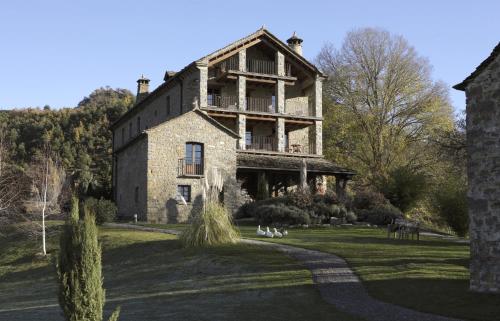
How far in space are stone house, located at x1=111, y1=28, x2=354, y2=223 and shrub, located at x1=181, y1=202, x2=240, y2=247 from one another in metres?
13.4

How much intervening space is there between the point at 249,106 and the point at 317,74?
5376mm

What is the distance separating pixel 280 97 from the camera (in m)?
39.0

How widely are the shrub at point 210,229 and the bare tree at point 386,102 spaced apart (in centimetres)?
2718

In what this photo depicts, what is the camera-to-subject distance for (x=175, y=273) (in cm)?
Answer: 1595

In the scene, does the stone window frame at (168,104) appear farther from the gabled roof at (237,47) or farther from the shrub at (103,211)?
the shrub at (103,211)

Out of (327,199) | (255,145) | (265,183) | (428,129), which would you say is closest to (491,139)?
(327,199)

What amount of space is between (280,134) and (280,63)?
5012mm

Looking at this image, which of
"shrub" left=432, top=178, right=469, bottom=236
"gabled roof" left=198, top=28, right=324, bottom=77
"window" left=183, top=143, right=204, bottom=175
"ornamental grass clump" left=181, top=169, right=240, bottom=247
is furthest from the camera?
"gabled roof" left=198, top=28, right=324, bottom=77

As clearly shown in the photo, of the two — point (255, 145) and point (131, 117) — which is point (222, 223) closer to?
point (255, 145)

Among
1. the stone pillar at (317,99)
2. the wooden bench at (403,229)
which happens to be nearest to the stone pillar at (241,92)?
the stone pillar at (317,99)

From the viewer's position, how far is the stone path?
10062mm

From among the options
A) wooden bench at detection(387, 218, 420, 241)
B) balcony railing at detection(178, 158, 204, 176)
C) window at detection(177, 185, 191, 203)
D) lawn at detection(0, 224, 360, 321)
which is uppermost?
balcony railing at detection(178, 158, 204, 176)

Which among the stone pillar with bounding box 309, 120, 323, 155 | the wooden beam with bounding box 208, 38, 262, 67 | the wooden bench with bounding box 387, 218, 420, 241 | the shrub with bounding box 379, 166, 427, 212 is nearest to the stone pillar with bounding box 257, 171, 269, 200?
the stone pillar with bounding box 309, 120, 323, 155

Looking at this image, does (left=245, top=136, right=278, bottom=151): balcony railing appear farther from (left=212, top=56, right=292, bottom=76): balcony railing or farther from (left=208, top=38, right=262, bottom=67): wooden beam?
(left=208, top=38, right=262, bottom=67): wooden beam
